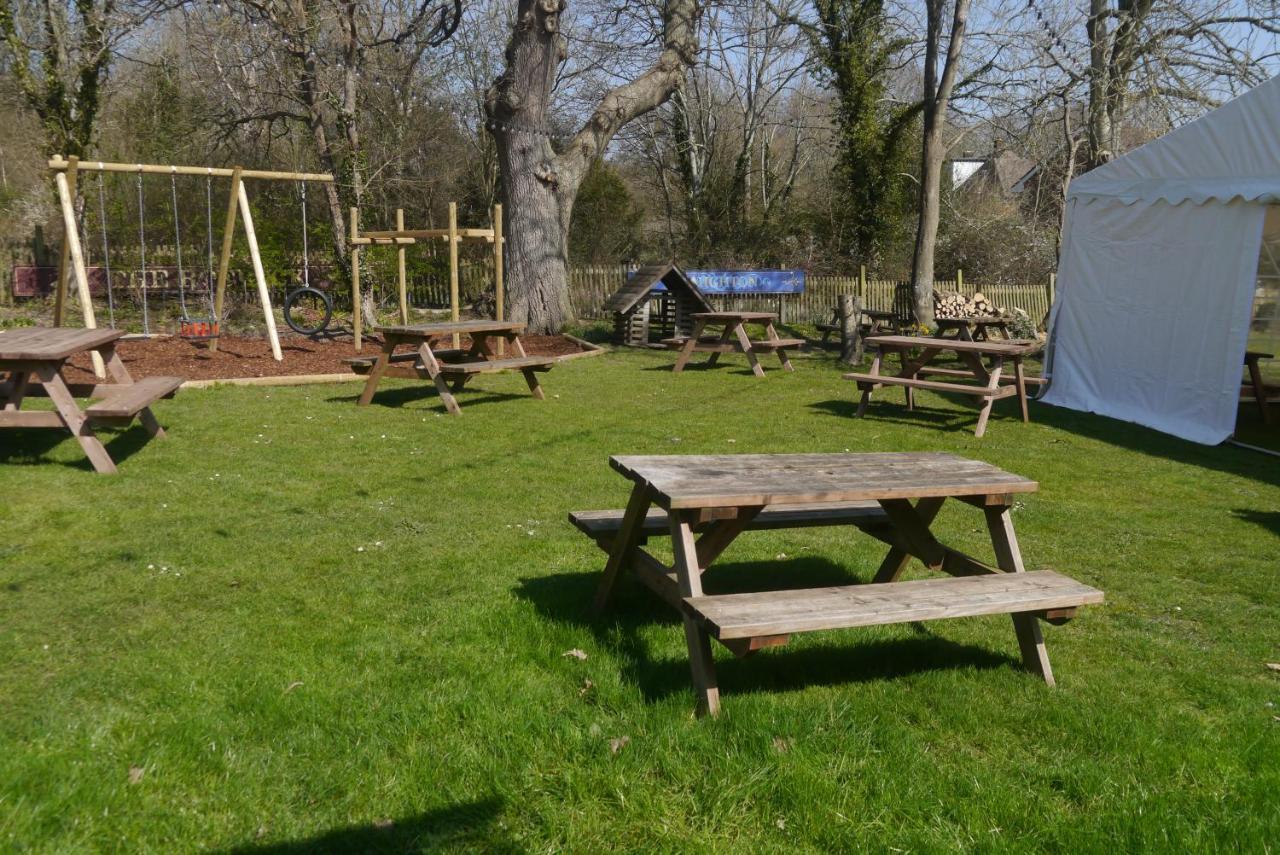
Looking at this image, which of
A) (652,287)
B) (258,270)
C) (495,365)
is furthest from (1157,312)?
(258,270)

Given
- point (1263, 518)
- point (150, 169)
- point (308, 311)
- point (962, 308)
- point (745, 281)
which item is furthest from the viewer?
point (745, 281)

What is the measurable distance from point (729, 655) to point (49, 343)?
17.6ft

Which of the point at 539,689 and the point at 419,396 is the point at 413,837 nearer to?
the point at 539,689

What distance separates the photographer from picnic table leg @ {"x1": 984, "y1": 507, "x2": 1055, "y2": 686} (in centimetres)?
357

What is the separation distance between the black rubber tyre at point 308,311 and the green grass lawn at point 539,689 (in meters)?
8.65

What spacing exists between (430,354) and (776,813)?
283 inches

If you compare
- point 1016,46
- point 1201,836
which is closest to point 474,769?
point 1201,836

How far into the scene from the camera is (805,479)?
3594 millimetres

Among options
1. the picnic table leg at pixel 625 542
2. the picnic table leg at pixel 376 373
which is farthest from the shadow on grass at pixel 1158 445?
the picnic table leg at pixel 376 373

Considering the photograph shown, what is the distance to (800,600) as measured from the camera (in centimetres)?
319

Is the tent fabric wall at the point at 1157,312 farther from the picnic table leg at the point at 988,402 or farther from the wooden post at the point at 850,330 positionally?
the wooden post at the point at 850,330

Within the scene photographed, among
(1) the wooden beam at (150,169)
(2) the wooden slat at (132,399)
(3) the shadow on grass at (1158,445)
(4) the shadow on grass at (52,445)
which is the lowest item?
(3) the shadow on grass at (1158,445)

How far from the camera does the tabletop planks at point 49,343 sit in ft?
19.9

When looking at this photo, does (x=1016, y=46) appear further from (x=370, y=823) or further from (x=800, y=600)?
(x=370, y=823)
